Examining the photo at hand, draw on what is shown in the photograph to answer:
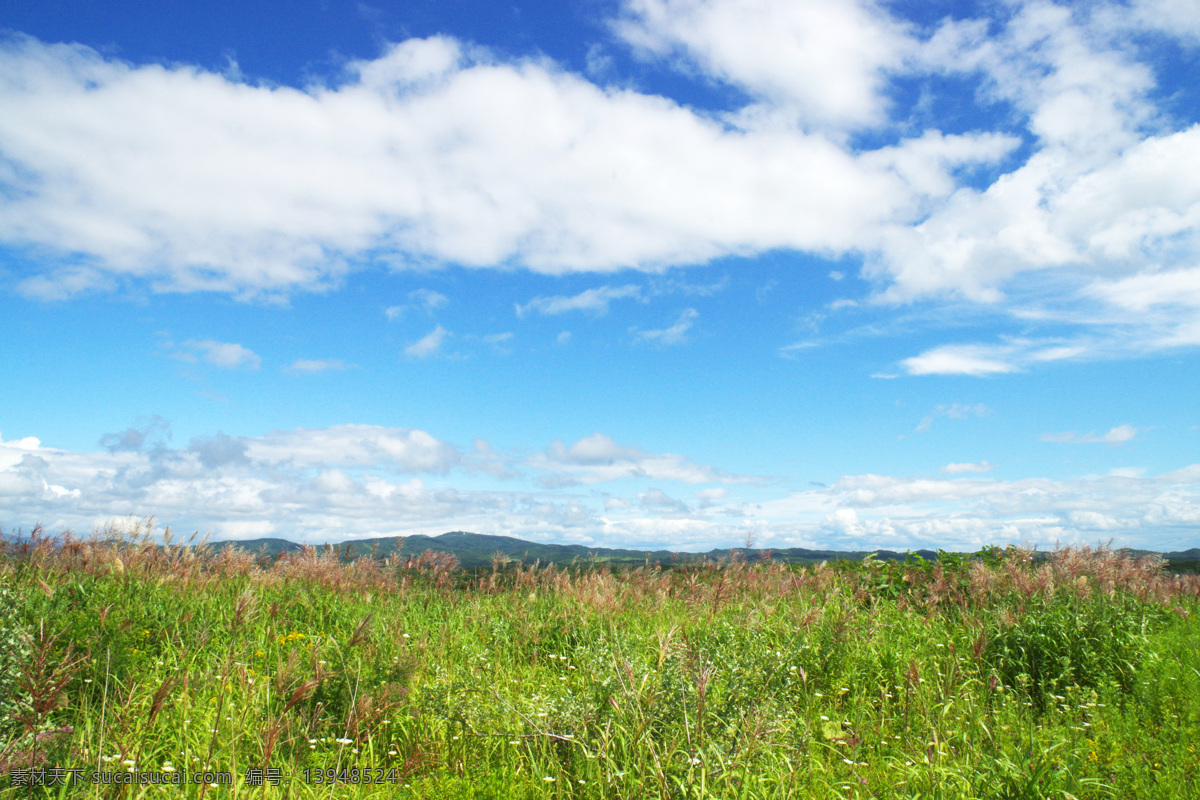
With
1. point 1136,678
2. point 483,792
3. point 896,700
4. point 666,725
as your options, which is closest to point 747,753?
point 666,725

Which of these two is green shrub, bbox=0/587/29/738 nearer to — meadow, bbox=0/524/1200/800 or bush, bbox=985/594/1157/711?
meadow, bbox=0/524/1200/800

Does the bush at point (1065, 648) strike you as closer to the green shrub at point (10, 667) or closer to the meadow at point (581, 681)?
the meadow at point (581, 681)

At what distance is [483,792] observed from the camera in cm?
402

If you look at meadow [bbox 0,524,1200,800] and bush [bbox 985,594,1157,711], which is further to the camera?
bush [bbox 985,594,1157,711]

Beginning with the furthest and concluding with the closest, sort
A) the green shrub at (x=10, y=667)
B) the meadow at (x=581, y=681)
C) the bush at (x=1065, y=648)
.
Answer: the bush at (x=1065, y=648) → the green shrub at (x=10, y=667) → the meadow at (x=581, y=681)

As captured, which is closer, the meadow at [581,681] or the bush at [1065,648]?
the meadow at [581,681]

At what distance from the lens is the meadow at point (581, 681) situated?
12.6 feet

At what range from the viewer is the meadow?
3.85 m

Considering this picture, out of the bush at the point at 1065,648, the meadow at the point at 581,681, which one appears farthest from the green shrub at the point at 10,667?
the bush at the point at 1065,648

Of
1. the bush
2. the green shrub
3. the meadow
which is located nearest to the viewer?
the meadow

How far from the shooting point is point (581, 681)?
553 centimetres

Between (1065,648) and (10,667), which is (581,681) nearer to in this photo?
(10,667)

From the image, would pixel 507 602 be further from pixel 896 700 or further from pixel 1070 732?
pixel 1070 732

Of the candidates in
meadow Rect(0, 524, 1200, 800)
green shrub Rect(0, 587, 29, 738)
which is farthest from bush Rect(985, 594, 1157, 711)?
green shrub Rect(0, 587, 29, 738)
